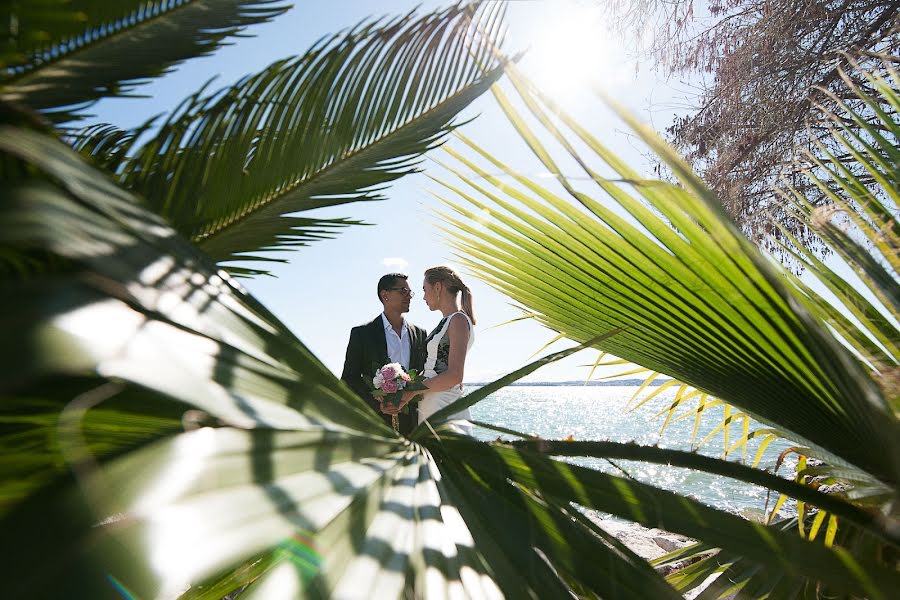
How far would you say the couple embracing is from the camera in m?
3.05

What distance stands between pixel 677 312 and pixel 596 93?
0.40 meters

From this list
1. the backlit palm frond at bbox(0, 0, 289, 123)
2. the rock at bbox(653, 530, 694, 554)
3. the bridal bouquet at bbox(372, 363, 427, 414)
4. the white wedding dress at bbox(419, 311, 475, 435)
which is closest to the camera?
the backlit palm frond at bbox(0, 0, 289, 123)

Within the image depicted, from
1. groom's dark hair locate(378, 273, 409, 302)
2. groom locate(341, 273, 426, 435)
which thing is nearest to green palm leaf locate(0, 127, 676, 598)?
groom locate(341, 273, 426, 435)

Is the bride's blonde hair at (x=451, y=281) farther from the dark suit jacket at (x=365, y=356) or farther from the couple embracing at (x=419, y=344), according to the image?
the dark suit jacket at (x=365, y=356)

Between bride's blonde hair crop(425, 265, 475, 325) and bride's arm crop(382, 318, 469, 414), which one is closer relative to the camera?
bride's arm crop(382, 318, 469, 414)

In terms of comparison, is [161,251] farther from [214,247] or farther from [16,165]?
[214,247]

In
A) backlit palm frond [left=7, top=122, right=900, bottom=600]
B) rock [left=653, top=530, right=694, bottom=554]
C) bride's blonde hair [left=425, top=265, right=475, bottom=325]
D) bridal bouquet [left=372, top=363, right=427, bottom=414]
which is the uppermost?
bride's blonde hair [left=425, top=265, right=475, bottom=325]

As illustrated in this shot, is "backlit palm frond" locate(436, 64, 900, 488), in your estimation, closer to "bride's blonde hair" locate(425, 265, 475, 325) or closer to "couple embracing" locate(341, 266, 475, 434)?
"couple embracing" locate(341, 266, 475, 434)

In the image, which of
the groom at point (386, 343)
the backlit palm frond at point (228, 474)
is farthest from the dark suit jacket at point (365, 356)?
the backlit palm frond at point (228, 474)

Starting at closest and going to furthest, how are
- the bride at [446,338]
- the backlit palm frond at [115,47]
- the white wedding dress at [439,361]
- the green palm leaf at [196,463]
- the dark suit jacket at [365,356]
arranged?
1. the green palm leaf at [196,463]
2. the backlit palm frond at [115,47]
3. the bride at [446,338]
4. the white wedding dress at [439,361]
5. the dark suit jacket at [365,356]

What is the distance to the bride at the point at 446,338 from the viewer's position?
119 inches

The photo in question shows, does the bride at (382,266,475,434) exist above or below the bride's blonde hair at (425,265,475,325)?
below

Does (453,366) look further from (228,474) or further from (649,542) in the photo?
(649,542)

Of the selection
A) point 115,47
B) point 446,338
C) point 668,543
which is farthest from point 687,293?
point 668,543
